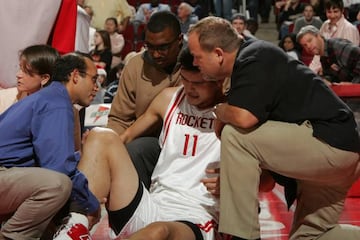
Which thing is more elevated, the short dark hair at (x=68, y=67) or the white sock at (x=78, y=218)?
the short dark hair at (x=68, y=67)

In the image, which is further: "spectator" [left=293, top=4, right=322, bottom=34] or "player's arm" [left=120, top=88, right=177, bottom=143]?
"spectator" [left=293, top=4, right=322, bottom=34]

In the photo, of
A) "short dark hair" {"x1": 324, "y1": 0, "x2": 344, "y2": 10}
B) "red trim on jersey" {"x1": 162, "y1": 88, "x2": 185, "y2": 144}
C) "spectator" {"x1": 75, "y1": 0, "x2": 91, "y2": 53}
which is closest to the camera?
"red trim on jersey" {"x1": 162, "y1": 88, "x2": 185, "y2": 144}

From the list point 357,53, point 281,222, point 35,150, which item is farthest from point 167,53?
point 357,53

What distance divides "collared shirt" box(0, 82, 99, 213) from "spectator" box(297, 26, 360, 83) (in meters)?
3.34

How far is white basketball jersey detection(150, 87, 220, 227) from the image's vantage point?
3.27m

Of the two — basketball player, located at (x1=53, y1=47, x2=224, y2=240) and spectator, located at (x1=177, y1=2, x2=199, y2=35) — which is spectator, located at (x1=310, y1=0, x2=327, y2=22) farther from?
basketball player, located at (x1=53, y1=47, x2=224, y2=240)

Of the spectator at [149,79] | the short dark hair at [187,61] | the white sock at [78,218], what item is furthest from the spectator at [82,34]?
the white sock at [78,218]

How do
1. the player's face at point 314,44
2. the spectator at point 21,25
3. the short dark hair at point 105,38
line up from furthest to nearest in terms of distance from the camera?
the short dark hair at point 105,38
the player's face at point 314,44
the spectator at point 21,25

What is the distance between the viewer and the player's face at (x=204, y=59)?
305 centimetres

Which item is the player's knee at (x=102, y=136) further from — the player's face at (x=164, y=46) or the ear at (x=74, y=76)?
the player's face at (x=164, y=46)

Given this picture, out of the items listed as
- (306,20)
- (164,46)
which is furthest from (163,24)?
(306,20)

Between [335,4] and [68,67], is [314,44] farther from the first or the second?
[68,67]

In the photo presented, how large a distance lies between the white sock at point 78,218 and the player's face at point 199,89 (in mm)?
760

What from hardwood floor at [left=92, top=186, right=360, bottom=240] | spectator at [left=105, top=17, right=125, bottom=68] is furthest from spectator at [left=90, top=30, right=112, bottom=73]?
hardwood floor at [left=92, top=186, right=360, bottom=240]
